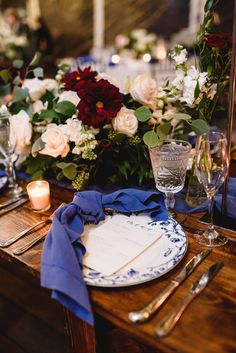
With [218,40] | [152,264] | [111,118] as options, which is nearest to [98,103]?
[111,118]

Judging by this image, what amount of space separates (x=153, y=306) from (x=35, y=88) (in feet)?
3.09

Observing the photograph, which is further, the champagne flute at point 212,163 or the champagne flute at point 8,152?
the champagne flute at point 8,152

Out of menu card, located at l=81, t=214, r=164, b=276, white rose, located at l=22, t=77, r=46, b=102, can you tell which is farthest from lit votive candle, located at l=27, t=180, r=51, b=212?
white rose, located at l=22, t=77, r=46, b=102

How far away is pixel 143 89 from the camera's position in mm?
1118

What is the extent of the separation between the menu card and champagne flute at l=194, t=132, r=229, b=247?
13 centimetres

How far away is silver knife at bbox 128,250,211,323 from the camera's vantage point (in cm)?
61

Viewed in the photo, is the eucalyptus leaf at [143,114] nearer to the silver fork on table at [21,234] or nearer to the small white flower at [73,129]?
the small white flower at [73,129]

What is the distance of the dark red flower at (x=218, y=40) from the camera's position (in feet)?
3.04

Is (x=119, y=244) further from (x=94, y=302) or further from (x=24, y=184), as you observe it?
(x=24, y=184)

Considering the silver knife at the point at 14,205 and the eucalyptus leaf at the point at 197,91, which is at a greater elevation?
the eucalyptus leaf at the point at 197,91

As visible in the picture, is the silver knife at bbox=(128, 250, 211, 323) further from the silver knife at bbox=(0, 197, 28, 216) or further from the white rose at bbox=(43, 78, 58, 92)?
the white rose at bbox=(43, 78, 58, 92)

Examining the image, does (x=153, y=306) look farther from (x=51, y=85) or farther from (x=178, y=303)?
(x=51, y=85)

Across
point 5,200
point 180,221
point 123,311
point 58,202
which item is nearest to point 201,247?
point 180,221

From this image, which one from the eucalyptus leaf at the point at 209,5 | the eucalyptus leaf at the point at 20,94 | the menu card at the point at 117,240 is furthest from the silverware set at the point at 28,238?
the eucalyptus leaf at the point at 209,5
